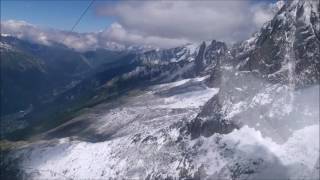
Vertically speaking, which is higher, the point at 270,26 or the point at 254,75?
the point at 270,26

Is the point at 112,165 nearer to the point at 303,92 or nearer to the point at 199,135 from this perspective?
the point at 199,135

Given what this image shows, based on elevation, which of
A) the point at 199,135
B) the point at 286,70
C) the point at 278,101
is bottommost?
the point at 199,135

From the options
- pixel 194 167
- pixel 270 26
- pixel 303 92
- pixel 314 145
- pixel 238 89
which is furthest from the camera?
pixel 270 26

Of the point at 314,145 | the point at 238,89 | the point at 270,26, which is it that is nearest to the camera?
the point at 314,145

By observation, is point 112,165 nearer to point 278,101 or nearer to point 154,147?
point 154,147

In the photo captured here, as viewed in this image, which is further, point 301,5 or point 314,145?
point 301,5

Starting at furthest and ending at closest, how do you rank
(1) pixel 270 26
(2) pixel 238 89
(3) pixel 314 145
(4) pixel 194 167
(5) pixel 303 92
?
(1) pixel 270 26 → (2) pixel 238 89 → (4) pixel 194 167 → (5) pixel 303 92 → (3) pixel 314 145

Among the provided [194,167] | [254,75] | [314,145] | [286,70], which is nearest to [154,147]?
[194,167]

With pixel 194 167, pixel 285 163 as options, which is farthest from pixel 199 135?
pixel 285 163

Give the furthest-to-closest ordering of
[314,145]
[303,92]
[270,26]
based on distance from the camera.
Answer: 1. [270,26]
2. [303,92]
3. [314,145]
